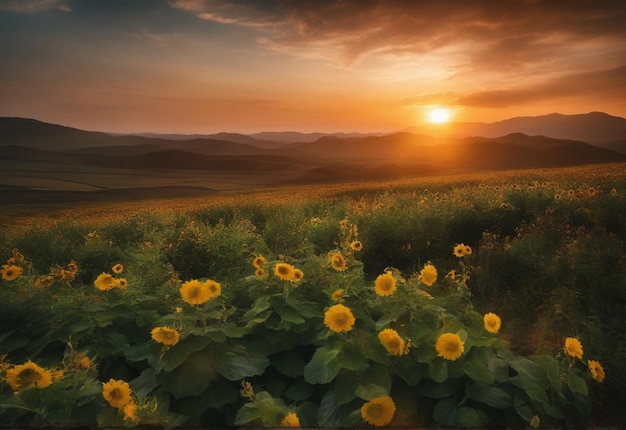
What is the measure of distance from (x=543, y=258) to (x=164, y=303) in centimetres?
501

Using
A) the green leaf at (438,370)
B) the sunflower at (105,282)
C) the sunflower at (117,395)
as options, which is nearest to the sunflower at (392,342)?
the green leaf at (438,370)

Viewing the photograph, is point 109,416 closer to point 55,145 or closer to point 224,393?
point 224,393

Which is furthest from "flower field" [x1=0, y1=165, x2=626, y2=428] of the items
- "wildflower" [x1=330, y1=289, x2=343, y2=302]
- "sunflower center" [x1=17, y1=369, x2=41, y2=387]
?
"wildflower" [x1=330, y1=289, x2=343, y2=302]

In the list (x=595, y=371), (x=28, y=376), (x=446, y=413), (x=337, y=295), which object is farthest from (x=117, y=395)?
(x=595, y=371)

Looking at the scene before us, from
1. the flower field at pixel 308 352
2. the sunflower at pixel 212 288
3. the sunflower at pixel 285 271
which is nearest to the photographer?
the flower field at pixel 308 352

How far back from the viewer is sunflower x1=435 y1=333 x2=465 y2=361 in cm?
268

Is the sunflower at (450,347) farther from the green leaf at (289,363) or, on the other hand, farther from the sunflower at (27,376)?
the sunflower at (27,376)

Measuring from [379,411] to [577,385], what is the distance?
1374 mm

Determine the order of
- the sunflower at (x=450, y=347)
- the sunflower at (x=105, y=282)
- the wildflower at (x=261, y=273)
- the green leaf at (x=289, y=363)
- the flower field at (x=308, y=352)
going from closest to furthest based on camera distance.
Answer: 1. the flower field at (x=308, y=352)
2. the sunflower at (x=450, y=347)
3. the green leaf at (x=289, y=363)
4. the sunflower at (x=105, y=282)
5. the wildflower at (x=261, y=273)

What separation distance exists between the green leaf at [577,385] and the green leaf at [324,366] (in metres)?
1.48

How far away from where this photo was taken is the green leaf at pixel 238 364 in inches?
114

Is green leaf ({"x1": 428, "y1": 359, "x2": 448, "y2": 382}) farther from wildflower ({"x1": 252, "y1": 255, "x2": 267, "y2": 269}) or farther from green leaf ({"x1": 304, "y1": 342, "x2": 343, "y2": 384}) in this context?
A: wildflower ({"x1": 252, "y1": 255, "x2": 267, "y2": 269})

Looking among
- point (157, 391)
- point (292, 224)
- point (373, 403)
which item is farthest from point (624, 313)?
point (292, 224)

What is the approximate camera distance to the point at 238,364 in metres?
2.99
